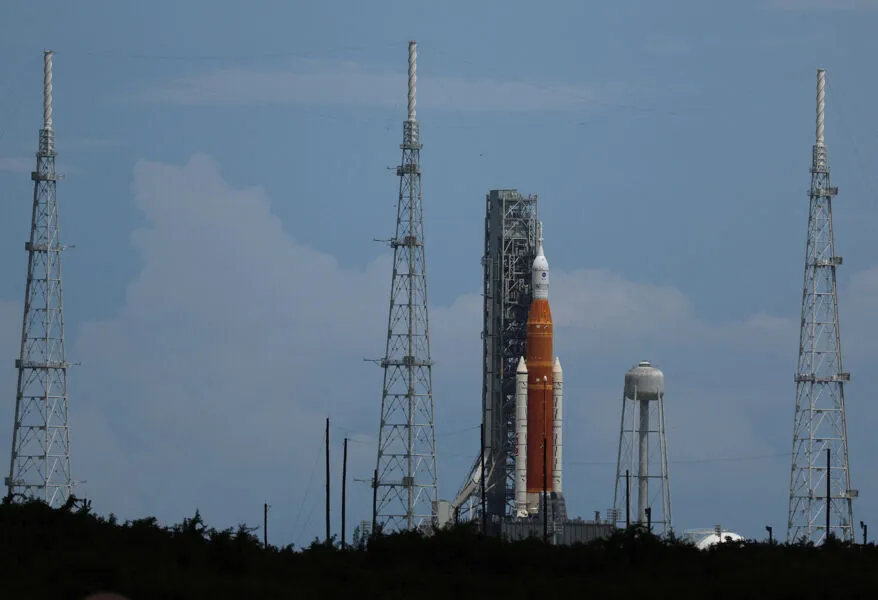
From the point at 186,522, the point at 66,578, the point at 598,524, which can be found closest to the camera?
the point at 66,578

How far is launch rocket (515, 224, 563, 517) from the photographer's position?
112625 millimetres

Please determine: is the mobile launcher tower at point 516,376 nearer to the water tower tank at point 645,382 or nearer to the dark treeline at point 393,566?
the water tower tank at point 645,382

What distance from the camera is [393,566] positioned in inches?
2313

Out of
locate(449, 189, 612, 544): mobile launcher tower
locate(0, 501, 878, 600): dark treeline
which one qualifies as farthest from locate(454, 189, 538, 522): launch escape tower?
locate(0, 501, 878, 600): dark treeline

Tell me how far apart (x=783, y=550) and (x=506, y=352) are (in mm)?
55758

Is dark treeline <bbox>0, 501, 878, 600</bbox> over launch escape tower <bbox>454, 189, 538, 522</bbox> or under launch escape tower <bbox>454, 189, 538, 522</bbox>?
under

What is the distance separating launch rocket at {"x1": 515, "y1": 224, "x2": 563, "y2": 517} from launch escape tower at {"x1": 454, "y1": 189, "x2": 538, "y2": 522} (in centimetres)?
291

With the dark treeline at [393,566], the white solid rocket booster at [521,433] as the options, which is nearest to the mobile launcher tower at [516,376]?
the white solid rocket booster at [521,433]

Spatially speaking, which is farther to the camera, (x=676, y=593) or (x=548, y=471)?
(x=548, y=471)

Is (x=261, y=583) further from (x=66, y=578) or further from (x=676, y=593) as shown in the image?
(x=676, y=593)

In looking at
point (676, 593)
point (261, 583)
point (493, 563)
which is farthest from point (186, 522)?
point (676, 593)

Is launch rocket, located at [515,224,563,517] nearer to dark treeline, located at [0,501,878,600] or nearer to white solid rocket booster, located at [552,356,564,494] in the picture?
white solid rocket booster, located at [552,356,564,494]

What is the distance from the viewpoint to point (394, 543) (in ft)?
202

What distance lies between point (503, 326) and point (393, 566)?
193 ft
